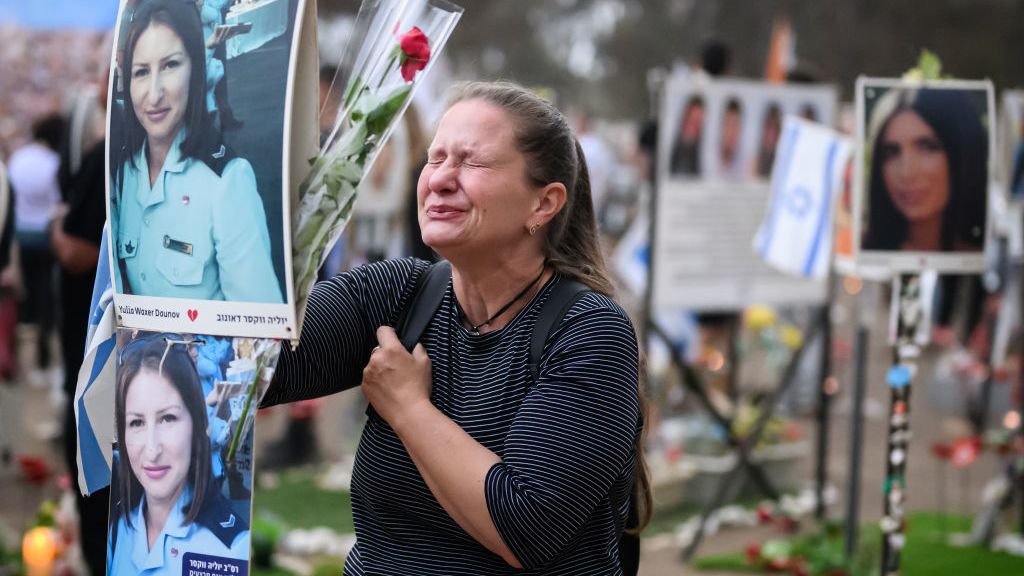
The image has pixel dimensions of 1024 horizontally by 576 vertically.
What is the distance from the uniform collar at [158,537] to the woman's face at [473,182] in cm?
59

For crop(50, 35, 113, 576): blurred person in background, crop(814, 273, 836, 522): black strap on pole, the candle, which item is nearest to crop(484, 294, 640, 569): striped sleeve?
crop(50, 35, 113, 576): blurred person in background

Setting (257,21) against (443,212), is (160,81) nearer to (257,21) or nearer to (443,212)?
(257,21)

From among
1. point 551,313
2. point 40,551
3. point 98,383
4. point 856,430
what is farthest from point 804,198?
point 98,383

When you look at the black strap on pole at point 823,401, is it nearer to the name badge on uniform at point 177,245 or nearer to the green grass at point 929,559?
the green grass at point 929,559

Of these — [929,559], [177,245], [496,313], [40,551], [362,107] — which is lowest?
[929,559]

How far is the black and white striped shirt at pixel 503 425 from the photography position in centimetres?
200

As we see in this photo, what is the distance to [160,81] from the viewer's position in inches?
77.6

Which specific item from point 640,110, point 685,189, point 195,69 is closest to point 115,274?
point 195,69

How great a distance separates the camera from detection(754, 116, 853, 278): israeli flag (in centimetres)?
545

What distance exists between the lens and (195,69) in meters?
1.95

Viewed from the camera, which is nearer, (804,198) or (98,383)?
(98,383)

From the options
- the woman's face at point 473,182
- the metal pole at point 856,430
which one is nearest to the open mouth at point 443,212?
the woman's face at point 473,182

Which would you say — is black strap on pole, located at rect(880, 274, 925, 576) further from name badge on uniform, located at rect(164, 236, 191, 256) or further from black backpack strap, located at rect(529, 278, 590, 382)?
name badge on uniform, located at rect(164, 236, 191, 256)

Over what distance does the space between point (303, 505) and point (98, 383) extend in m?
4.18
